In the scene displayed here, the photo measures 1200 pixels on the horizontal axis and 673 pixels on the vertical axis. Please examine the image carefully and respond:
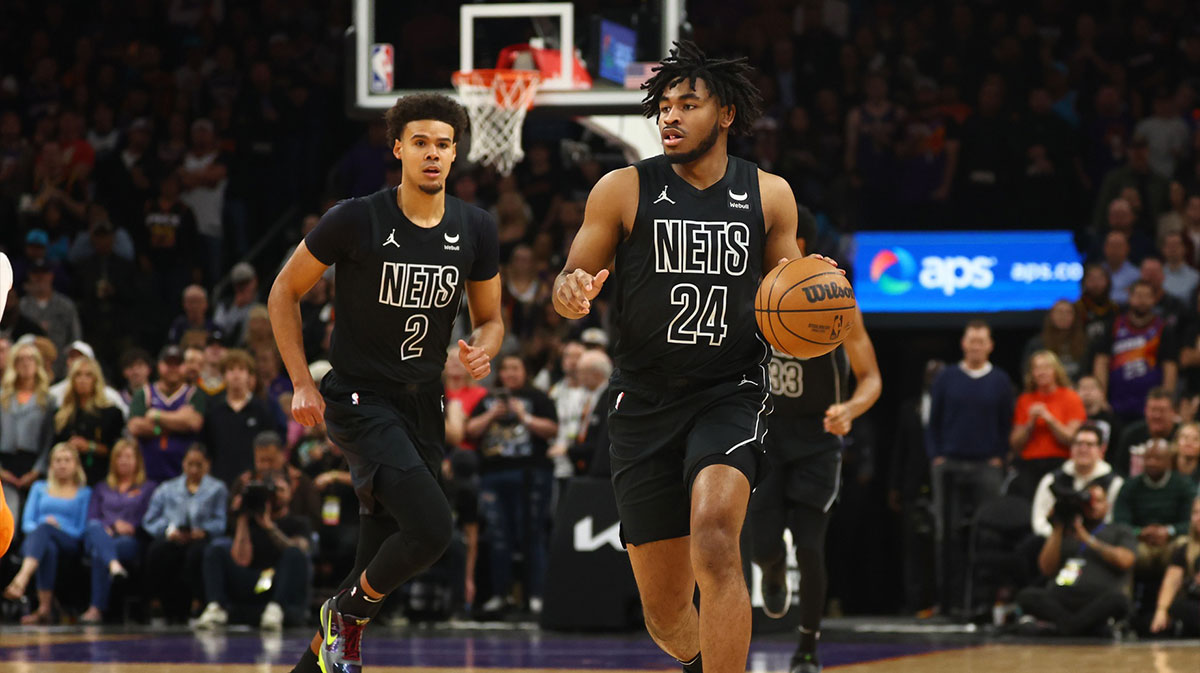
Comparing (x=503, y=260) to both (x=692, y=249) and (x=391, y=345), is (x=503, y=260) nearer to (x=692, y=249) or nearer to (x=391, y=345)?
(x=391, y=345)

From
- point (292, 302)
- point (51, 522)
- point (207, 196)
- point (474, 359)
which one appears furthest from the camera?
point (207, 196)

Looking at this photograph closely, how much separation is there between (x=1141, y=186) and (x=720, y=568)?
1107 cm

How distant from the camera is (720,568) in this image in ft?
18.3

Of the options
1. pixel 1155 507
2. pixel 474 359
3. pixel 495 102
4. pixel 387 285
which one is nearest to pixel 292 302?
pixel 387 285

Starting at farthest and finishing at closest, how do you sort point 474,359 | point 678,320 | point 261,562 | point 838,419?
point 261,562 → point 838,419 → point 474,359 → point 678,320

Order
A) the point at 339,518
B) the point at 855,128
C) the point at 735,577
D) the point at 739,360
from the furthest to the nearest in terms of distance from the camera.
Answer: the point at 855,128, the point at 339,518, the point at 739,360, the point at 735,577

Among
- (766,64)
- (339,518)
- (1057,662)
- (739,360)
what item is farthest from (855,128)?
(739,360)

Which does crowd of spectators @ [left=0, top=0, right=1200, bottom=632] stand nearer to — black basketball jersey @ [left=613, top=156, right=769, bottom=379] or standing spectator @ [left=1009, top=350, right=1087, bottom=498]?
standing spectator @ [left=1009, top=350, right=1087, bottom=498]

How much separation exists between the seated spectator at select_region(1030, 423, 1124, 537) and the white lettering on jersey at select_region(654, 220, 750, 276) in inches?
264

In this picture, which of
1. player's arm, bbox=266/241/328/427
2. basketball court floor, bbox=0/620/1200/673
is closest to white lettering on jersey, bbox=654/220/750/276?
player's arm, bbox=266/241/328/427

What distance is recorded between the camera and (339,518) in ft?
44.2

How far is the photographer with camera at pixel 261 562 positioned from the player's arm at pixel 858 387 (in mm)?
5709

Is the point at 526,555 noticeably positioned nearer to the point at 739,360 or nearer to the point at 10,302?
the point at 10,302

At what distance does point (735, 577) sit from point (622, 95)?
6338 mm
